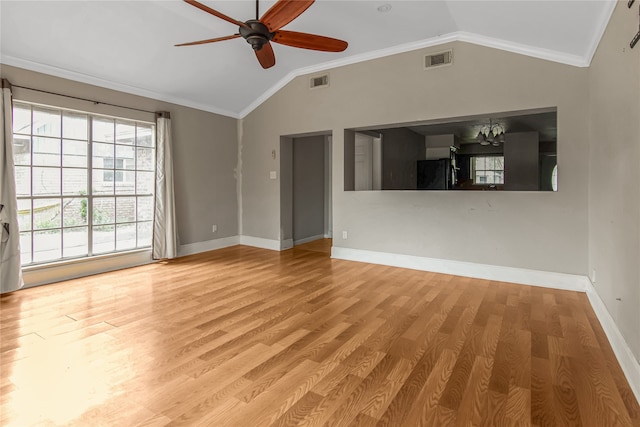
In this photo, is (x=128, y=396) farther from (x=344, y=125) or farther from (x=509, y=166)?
(x=509, y=166)

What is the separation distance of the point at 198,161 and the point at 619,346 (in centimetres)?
600

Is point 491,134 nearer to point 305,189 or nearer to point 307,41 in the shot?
point 305,189

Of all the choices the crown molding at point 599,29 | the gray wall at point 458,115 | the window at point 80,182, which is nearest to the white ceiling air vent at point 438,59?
the gray wall at point 458,115

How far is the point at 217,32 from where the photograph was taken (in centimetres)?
445

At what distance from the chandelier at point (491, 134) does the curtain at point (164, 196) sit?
6464 millimetres

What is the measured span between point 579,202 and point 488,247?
1.10 m

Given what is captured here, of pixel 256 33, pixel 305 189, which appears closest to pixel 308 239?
pixel 305 189

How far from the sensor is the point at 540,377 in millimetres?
2098

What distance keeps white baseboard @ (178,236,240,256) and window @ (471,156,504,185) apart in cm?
690

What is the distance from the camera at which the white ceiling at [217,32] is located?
3395 mm

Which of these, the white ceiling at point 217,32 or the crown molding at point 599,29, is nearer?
the crown molding at point 599,29

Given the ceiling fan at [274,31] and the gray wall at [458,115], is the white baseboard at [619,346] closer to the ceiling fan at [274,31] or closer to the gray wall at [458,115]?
the gray wall at [458,115]

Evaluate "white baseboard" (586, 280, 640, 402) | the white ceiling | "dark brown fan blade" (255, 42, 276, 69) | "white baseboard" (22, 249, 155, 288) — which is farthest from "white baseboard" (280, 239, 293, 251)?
"white baseboard" (586, 280, 640, 402)

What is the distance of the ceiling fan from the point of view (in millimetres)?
2525
